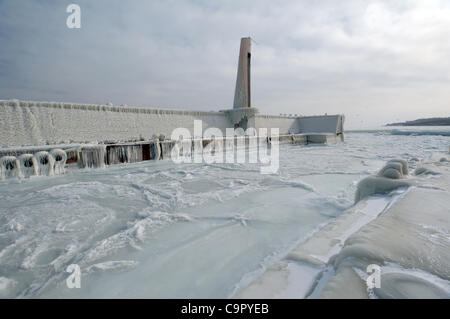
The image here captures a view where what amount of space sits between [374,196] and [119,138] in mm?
10409

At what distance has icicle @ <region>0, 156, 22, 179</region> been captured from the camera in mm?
5391

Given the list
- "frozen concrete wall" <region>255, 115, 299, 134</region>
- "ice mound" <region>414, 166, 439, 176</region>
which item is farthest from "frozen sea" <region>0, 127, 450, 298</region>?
"frozen concrete wall" <region>255, 115, 299, 134</region>

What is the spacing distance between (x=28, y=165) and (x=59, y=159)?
706mm

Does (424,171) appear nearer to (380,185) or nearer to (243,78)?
(380,185)

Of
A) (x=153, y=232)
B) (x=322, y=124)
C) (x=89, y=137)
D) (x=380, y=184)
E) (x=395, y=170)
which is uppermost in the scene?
(x=322, y=124)

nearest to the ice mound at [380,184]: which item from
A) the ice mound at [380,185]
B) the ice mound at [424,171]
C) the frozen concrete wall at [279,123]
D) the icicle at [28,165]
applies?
the ice mound at [380,185]

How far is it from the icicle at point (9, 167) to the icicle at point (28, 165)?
0.30 ft

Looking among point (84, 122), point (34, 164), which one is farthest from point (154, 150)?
point (34, 164)

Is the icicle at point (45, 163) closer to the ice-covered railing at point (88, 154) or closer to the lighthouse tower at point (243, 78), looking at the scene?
the ice-covered railing at point (88, 154)

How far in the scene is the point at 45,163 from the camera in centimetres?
600

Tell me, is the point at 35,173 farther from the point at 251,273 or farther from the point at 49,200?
the point at 251,273

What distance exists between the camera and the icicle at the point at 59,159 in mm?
6152

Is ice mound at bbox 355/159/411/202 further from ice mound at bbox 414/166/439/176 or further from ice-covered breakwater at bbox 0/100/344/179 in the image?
ice-covered breakwater at bbox 0/100/344/179
